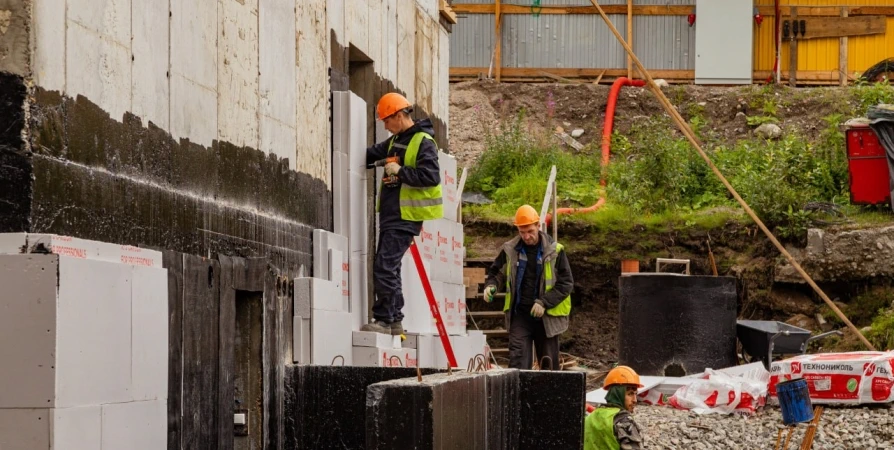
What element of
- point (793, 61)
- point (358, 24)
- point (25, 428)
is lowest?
point (25, 428)

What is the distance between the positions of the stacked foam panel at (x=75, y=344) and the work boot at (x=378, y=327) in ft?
12.9

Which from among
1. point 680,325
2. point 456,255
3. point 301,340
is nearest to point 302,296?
point 301,340

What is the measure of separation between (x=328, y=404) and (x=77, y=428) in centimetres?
284

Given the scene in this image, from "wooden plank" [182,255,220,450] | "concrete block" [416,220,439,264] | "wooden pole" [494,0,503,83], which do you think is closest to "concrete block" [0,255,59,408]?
"wooden plank" [182,255,220,450]

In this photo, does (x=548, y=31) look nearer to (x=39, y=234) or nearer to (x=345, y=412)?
(x=345, y=412)

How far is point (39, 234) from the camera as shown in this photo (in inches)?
228

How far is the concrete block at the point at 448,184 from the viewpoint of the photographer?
1381 centimetres

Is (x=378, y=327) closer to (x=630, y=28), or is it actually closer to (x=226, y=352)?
(x=226, y=352)

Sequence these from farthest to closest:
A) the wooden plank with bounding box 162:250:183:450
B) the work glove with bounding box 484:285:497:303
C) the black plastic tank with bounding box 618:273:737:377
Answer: the black plastic tank with bounding box 618:273:737:377 < the work glove with bounding box 484:285:497:303 < the wooden plank with bounding box 162:250:183:450

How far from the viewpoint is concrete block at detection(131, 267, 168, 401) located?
6.52 m

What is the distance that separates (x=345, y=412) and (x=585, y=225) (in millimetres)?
12444

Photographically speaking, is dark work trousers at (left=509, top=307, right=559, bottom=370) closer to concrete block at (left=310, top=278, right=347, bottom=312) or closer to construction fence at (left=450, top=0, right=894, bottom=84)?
concrete block at (left=310, top=278, right=347, bottom=312)

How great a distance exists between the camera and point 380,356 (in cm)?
1038

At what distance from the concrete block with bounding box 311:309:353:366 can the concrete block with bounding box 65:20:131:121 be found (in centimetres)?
308
